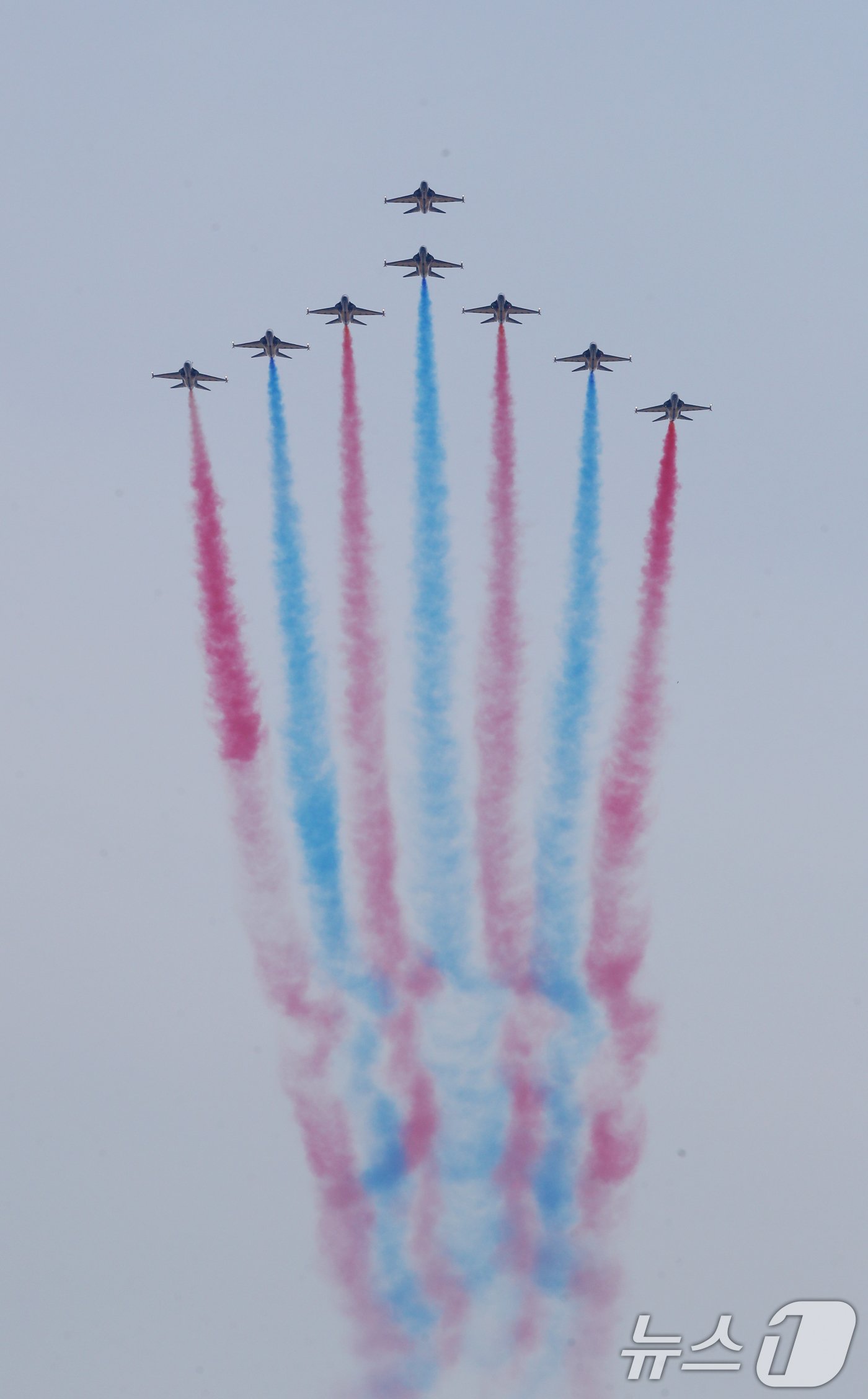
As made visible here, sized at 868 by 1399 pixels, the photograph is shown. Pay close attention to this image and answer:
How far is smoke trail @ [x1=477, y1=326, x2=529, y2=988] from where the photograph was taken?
81.6 metres

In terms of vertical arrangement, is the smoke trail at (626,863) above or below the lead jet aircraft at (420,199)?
below

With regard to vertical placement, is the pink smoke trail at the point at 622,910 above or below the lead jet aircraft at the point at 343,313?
below

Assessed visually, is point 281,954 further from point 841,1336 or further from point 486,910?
point 841,1336

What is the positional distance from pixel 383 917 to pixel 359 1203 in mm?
10341

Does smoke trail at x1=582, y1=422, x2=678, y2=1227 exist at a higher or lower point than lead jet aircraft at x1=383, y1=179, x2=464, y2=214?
lower

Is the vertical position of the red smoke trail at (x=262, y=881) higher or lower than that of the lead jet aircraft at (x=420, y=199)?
lower

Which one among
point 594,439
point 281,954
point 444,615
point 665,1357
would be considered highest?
point 594,439

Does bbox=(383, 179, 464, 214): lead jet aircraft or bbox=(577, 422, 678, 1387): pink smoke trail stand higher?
bbox=(383, 179, 464, 214): lead jet aircraft

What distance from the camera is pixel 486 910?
81.9 metres

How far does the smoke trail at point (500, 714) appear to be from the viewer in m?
81.6

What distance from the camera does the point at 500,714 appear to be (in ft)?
268

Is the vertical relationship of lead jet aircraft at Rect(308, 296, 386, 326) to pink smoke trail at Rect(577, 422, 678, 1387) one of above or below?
above

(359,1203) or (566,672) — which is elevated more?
(566,672)

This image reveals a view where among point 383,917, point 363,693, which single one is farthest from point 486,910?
point 363,693
